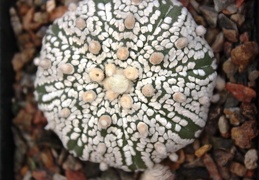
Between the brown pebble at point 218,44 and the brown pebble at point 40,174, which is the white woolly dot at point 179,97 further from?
the brown pebble at point 40,174

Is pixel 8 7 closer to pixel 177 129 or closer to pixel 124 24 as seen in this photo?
pixel 124 24

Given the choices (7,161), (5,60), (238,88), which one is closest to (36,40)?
(5,60)

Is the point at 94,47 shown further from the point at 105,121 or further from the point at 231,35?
the point at 231,35

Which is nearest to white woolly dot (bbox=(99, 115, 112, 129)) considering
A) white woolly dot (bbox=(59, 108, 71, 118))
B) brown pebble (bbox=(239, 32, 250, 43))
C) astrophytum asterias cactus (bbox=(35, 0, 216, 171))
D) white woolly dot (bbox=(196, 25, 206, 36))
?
astrophytum asterias cactus (bbox=(35, 0, 216, 171))

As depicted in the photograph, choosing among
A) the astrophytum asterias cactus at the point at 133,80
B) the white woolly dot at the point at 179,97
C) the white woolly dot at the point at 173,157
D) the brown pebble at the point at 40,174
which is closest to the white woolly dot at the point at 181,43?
the astrophytum asterias cactus at the point at 133,80

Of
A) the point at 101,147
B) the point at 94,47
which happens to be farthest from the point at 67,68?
the point at 101,147

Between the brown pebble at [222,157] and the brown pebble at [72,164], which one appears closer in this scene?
the brown pebble at [222,157]
